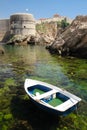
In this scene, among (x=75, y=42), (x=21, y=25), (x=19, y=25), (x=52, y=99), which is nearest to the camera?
(x=52, y=99)

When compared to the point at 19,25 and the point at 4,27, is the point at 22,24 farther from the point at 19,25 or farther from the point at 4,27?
the point at 4,27

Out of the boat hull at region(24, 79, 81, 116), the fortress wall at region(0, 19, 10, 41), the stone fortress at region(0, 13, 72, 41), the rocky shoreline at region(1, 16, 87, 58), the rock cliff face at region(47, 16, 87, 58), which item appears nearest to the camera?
the boat hull at region(24, 79, 81, 116)

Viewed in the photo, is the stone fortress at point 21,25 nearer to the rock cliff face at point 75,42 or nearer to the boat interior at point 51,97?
the rock cliff face at point 75,42

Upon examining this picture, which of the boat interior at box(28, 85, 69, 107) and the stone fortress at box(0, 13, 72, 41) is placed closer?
the boat interior at box(28, 85, 69, 107)

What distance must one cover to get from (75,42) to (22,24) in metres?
65.5

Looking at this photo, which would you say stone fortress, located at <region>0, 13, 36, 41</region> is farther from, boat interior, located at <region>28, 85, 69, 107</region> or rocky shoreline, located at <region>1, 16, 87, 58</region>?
boat interior, located at <region>28, 85, 69, 107</region>

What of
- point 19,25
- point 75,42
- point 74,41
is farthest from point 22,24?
point 75,42

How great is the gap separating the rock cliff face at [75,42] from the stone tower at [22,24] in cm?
5343

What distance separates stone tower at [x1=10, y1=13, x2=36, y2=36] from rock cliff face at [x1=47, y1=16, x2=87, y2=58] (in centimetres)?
5343

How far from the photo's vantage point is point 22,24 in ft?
361

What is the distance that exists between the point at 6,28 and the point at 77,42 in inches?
2946

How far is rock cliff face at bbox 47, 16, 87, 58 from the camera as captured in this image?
46219mm

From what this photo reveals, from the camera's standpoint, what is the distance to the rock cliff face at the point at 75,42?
1820 inches

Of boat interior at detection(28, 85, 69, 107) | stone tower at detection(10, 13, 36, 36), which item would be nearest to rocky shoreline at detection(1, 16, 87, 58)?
boat interior at detection(28, 85, 69, 107)
